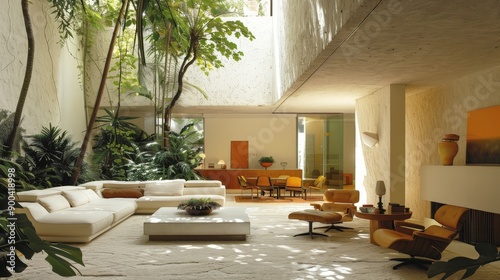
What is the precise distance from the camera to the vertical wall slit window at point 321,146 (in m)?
15.0

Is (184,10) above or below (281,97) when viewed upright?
above

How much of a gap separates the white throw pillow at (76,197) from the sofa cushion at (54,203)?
19 cm

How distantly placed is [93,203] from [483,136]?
6.46 meters

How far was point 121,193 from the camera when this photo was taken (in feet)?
31.8

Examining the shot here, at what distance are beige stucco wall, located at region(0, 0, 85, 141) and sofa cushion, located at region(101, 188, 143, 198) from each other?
202 cm

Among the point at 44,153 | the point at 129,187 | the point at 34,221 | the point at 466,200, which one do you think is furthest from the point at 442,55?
the point at 44,153

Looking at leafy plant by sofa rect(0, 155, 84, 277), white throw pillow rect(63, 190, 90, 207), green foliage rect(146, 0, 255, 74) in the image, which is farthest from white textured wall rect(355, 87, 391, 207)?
leafy plant by sofa rect(0, 155, 84, 277)

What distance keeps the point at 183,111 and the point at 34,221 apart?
28.1 feet

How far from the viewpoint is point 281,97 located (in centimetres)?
1060

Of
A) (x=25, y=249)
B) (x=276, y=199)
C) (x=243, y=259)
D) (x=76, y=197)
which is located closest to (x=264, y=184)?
(x=276, y=199)

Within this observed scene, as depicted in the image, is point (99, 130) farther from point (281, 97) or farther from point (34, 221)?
point (34, 221)

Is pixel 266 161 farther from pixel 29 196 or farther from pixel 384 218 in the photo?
pixel 29 196

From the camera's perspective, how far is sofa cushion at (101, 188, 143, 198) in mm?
9594

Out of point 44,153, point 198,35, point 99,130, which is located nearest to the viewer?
point 44,153
